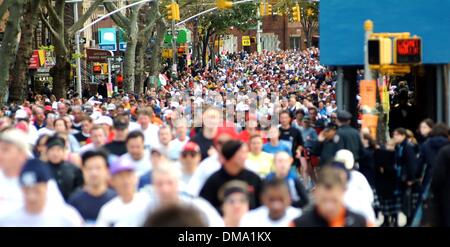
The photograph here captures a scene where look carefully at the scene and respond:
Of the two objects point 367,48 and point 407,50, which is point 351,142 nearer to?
point 367,48

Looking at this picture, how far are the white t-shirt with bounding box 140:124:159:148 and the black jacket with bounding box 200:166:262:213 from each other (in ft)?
16.3

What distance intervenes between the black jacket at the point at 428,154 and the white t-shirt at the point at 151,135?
3.51 metres

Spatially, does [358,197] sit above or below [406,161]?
above

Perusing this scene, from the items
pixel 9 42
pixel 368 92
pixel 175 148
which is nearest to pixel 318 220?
pixel 175 148

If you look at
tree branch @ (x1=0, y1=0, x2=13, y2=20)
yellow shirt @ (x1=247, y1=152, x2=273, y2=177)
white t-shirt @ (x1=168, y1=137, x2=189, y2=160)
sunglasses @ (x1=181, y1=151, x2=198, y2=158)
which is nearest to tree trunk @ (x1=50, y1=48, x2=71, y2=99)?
tree branch @ (x1=0, y1=0, x2=13, y2=20)

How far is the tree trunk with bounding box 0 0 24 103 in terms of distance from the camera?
30281 millimetres

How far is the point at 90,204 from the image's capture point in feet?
29.3

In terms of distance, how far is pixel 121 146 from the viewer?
43.1 ft

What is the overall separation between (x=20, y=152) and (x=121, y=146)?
4217 millimetres

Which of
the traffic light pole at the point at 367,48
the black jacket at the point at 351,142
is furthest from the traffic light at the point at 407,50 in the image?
the black jacket at the point at 351,142

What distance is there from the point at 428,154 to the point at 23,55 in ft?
75.3

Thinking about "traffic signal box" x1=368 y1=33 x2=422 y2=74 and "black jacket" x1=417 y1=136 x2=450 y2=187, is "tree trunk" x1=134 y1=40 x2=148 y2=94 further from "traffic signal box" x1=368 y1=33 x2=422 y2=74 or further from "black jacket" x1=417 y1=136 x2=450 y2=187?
"black jacket" x1=417 y1=136 x2=450 y2=187
